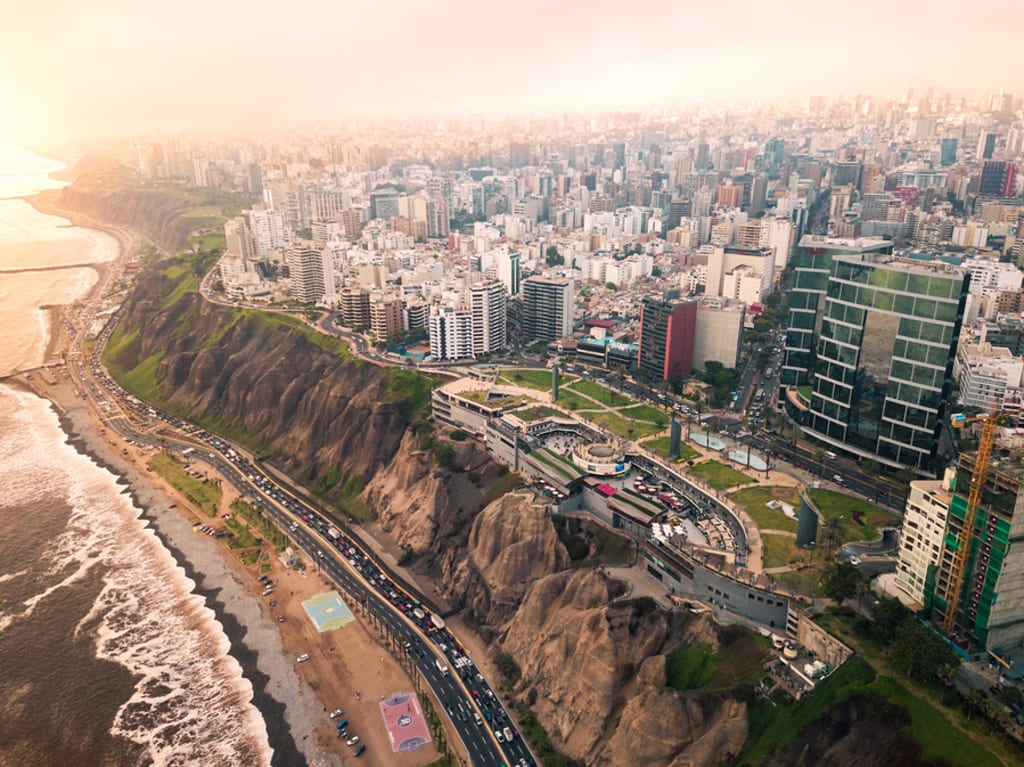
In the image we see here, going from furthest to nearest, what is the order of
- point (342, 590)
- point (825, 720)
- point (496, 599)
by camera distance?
point (342, 590) < point (496, 599) < point (825, 720)

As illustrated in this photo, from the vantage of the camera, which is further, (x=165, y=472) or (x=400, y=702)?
(x=165, y=472)

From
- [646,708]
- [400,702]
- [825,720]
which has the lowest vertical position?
[400,702]

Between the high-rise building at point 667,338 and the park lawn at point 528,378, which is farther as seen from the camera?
the high-rise building at point 667,338

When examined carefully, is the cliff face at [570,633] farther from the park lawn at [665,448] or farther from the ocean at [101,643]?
the ocean at [101,643]

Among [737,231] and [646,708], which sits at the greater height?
[737,231]

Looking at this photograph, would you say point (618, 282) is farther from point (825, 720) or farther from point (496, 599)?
point (825, 720)

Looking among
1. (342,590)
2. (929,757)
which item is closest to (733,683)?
(929,757)

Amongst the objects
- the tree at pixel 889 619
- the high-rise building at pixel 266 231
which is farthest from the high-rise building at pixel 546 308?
the high-rise building at pixel 266 231
